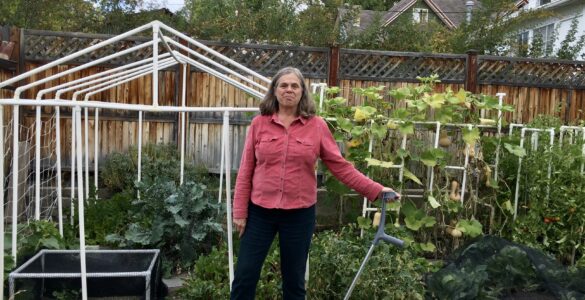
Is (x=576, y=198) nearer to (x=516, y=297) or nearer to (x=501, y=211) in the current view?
(x=501, y=211)

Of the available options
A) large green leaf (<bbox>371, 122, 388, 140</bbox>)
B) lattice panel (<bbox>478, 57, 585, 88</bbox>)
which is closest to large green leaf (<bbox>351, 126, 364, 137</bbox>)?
large green leaf (<bbox>371, 122, 388, 140</bbox>)

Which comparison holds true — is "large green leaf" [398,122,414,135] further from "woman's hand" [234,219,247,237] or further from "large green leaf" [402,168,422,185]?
"woman's hand" [234,219,247,237]

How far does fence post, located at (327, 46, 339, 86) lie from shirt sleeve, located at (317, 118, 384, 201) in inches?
141

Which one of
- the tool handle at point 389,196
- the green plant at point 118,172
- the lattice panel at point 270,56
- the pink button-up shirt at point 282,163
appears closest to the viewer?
the pink button-up shirt at point 282,163

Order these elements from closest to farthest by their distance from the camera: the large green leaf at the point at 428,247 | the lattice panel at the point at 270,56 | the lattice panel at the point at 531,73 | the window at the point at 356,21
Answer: the large green leaf at the point at 428,247 < the lattice panel at the point at 270,56 < the lattice panel at the point at 531,73 < the window at the point at 356,21

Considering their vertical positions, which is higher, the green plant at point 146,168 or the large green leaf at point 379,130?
the large green leaf at point 379,130

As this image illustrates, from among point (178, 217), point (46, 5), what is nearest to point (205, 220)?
point (178, 217)

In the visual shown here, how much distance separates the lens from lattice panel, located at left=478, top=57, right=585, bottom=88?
6391 mm

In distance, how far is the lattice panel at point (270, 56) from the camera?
607 centimetres

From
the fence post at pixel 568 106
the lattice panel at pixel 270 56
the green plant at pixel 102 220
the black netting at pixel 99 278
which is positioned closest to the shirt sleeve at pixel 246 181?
the black netting at pixel 99 278

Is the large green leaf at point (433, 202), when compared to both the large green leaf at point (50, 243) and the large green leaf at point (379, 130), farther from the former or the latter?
the large green leaf at point (50, 243)

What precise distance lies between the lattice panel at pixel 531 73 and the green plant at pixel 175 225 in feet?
13.5

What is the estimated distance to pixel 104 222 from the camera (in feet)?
14.0

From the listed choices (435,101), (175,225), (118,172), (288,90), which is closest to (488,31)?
(435,101)
